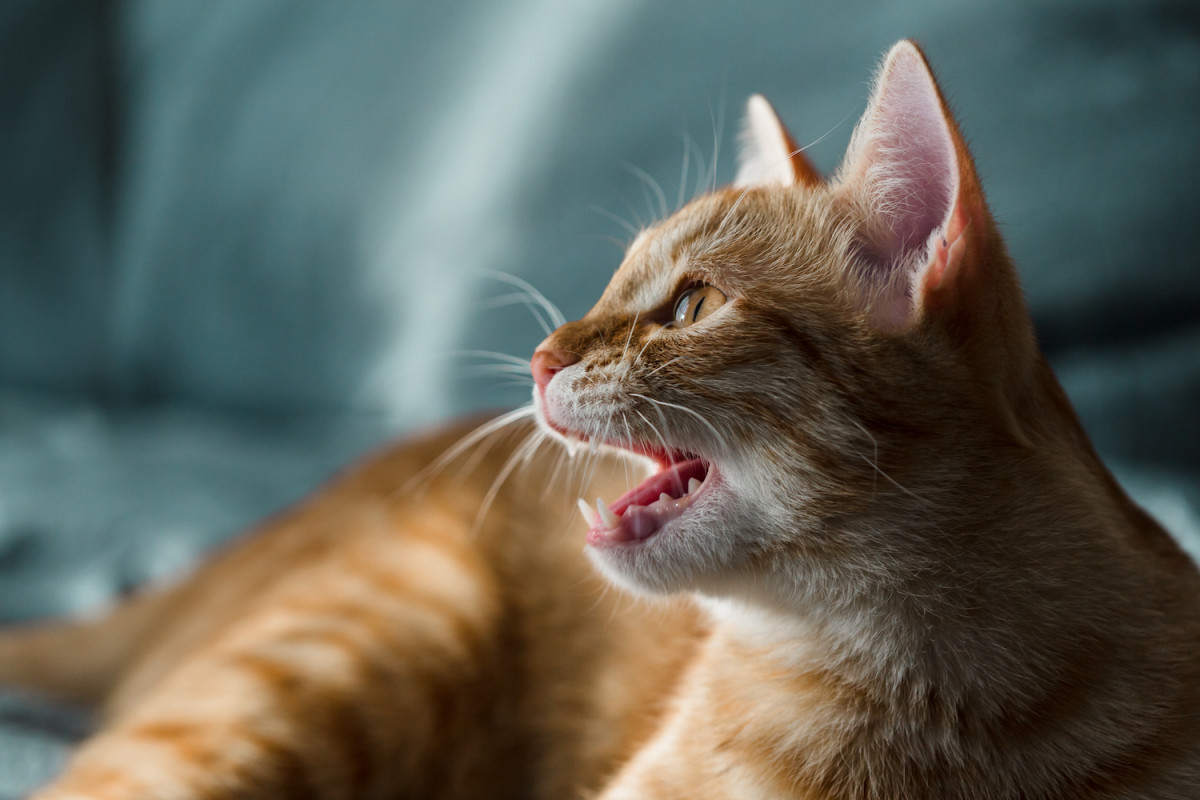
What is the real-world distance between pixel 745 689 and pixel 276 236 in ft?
6.25

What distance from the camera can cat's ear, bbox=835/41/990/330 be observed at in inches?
25.2

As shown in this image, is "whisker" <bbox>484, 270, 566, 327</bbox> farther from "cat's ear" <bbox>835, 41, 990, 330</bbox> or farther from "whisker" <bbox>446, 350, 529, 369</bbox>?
"cat's ear" <bbox>835, 41, 990, 330</bbox>

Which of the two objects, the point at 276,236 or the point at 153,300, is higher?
the point at 153,300

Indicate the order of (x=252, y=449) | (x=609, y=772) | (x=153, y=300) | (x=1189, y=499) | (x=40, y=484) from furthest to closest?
(x=153, y=300), (x=252, y=449), (x=40, y=484), (x=1189, y=499), (x=609, y=772)

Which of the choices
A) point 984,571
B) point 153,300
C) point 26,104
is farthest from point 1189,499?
point 26,104

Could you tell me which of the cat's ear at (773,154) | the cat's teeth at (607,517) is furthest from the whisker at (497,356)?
the cat's ear at (773,154)

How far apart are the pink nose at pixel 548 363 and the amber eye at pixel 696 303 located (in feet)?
0.28

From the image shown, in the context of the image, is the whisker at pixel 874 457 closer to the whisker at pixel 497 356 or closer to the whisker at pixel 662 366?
the whisker at pixel 662 366

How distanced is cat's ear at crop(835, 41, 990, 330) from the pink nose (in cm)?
22

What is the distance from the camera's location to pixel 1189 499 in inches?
51.2

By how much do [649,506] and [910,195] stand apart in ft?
0.93

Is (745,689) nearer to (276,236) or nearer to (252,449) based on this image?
(252,449)

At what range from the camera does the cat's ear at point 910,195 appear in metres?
0.64

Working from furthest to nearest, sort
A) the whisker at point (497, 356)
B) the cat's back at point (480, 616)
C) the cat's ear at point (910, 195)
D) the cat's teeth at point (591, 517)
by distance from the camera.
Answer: the cat's back at point (480, 616) → the whisker at point (497, 356) → the cat's teeth at point (591, 517) → the cat's ear at point (910, 195)
